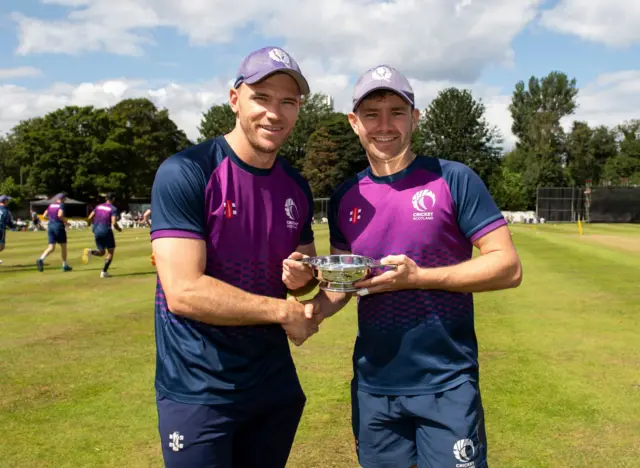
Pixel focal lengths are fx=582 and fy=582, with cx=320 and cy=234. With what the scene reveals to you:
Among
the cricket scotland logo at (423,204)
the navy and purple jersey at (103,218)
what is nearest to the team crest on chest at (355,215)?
the cricket scotland logo at (423,204)

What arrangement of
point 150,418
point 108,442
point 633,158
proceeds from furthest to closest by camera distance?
point 633,158, point 150,418, point 108,442

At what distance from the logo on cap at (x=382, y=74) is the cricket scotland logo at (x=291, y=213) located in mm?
870

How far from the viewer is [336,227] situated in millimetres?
3648

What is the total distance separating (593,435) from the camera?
5.45 metres

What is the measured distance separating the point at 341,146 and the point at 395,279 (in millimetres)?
84877

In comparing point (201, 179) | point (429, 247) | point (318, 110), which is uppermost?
point (318, 110)

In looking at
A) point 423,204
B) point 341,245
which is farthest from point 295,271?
point 423,204

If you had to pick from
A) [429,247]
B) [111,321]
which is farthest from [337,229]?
[111,321]

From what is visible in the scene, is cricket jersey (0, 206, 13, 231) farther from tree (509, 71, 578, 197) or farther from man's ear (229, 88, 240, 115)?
tree (509, 71, 578, 197)

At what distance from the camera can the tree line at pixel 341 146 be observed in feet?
247

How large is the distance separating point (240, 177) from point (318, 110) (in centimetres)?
10431

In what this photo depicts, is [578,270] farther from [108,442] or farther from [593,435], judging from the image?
[108,442]

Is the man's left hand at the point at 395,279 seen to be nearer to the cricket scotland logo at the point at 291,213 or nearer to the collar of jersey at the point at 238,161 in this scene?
the cricket scotland logo at the point at 291,213

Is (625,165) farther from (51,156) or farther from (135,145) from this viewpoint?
(51,156)
